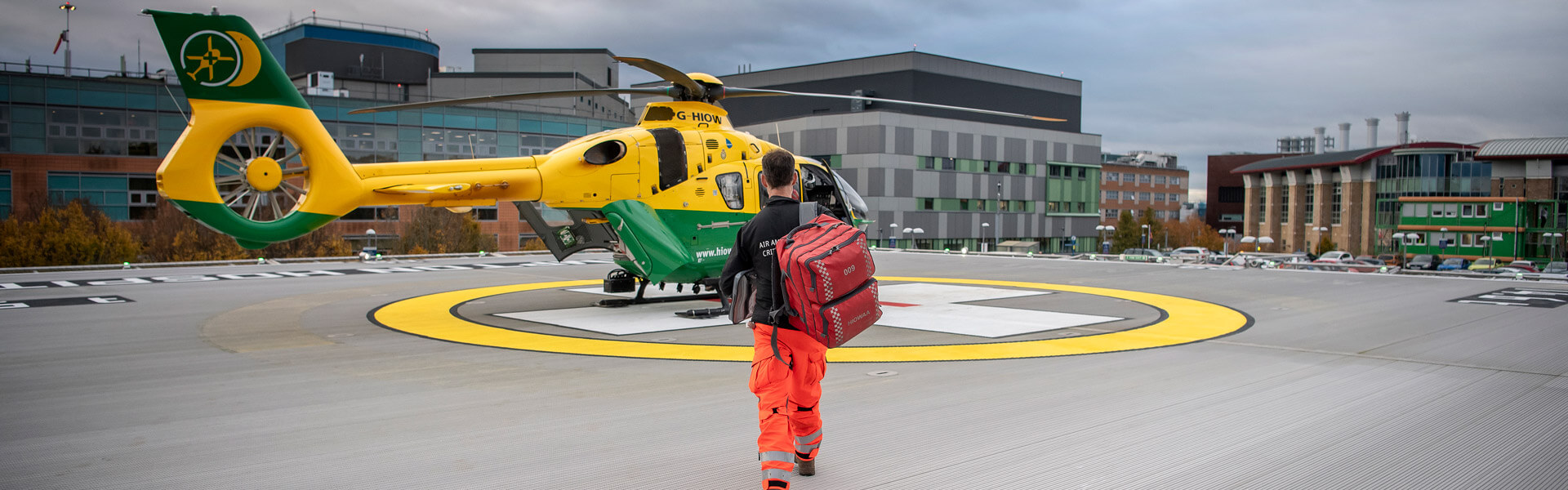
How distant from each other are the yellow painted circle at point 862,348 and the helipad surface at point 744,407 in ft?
0.86

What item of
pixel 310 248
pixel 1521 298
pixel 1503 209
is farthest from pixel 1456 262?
pixel 310 248

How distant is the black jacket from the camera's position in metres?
4.80

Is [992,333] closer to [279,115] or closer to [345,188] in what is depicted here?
[345,188]

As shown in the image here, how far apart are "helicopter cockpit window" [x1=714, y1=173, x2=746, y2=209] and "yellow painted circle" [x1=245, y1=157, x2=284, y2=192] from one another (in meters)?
5.85

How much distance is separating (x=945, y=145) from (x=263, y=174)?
166 ft

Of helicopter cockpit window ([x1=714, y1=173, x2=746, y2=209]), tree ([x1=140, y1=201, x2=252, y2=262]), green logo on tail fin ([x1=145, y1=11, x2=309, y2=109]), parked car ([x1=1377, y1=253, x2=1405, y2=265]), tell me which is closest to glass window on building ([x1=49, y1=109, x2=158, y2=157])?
tree ([x1=140, y1=201, x2=252, y2=262])

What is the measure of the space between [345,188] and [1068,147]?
6107 cm

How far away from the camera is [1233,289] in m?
17.2

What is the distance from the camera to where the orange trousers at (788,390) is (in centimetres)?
452

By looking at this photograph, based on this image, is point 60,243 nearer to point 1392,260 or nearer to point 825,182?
point 825,182

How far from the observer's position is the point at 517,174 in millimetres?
11859

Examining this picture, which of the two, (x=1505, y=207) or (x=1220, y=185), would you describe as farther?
(x=1220, y=185)

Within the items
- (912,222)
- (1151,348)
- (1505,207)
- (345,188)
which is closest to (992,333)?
(1151,348)

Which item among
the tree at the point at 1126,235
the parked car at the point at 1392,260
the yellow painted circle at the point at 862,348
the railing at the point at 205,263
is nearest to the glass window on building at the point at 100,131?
the railing at the point at 205,263
